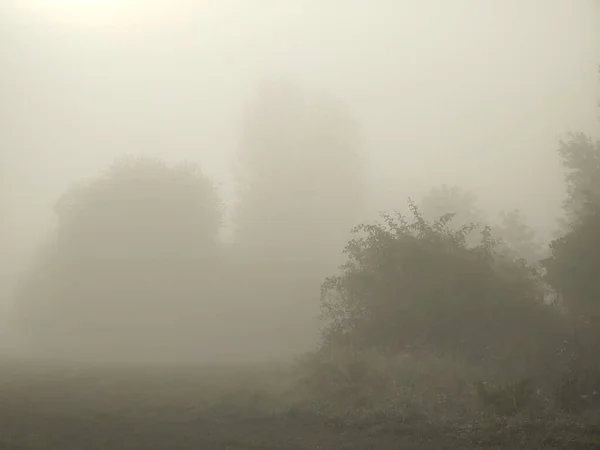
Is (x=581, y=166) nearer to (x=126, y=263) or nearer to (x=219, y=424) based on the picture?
(x=219, y=424)

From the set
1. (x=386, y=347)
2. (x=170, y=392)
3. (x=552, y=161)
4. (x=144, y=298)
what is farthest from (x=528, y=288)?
(x=552, y=161)

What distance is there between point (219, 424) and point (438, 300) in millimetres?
13694

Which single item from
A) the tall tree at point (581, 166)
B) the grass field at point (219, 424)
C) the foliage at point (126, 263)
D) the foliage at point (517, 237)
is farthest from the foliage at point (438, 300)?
the foliage at point (517, 237)

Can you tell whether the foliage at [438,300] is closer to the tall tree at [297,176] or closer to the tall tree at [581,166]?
the tall tree at [581,166]

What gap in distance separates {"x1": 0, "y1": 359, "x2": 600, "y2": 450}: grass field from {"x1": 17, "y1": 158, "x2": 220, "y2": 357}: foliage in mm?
26643

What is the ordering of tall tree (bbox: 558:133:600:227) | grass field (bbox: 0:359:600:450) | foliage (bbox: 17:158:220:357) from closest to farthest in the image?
grass field (bbox: 0:359:600:450) < tall tree (bbox: 558:133:600:227) < foliage (bbox: 17:158:220:357)

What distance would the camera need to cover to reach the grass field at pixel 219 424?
13531mm

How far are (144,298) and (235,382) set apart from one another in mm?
31303

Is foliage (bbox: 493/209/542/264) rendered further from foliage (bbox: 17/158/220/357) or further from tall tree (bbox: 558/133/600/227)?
foliage (bbox: 17/158/220/357)

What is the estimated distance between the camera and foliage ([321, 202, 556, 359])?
25469 millimetres

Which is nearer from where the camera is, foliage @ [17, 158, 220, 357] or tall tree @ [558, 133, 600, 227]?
tall tree @ [558, 133, 600, 227]

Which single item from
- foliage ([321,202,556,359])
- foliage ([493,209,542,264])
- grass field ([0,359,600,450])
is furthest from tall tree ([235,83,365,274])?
grass field ([0,359,600,450])

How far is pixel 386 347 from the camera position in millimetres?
25953

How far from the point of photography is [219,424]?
16.8 m
